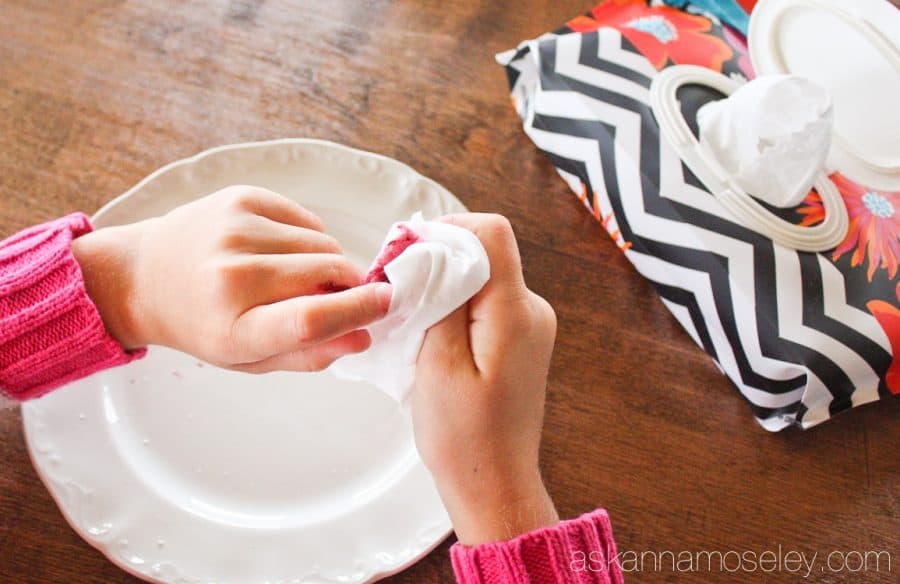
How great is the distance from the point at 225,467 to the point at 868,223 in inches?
22.8

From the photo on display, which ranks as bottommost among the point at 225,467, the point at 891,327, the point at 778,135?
the point at 225,467

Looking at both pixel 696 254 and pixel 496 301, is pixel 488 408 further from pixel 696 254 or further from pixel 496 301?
pixel 696 254

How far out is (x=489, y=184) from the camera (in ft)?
2.11

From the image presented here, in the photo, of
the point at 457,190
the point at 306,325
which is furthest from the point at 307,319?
the point at 457,190

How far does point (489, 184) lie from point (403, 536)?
0.32 m

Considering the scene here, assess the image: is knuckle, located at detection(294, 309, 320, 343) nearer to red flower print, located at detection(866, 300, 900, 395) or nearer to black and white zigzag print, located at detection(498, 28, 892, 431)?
black and white zigzag print, located at detection(498, 28, 892, 431)

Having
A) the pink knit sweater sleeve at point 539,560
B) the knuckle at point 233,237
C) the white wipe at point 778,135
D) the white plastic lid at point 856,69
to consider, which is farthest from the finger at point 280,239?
the white plastic lid at point 856,69

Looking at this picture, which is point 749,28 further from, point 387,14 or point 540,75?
point 387,14

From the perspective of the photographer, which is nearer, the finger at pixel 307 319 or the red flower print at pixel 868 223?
the finger at pixel 307 319

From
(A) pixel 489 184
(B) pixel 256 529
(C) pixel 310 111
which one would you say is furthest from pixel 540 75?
(B) pixel 256 529

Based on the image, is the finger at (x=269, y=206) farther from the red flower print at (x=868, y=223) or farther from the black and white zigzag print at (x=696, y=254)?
the red flower print at (x=868, y=223)

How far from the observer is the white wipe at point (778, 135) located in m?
0.56

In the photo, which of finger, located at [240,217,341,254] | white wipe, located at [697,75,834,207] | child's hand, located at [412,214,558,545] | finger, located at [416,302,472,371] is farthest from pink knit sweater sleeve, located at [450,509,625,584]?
white wipe, located at [697,75,834,207]

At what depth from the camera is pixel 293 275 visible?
0.44 meters
